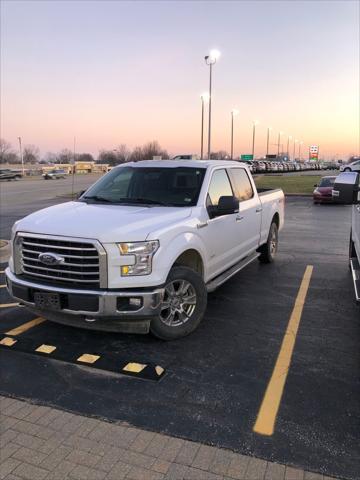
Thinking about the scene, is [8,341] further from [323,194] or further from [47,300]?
[323,194]

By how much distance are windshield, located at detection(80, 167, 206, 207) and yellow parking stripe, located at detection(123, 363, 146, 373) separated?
1940 mm

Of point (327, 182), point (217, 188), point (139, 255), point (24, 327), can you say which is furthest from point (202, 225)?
point (327, 182)

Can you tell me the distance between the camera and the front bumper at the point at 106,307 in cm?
413

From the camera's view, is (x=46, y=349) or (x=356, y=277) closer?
(x=46, y=349)

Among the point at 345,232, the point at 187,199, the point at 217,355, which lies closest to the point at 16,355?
the point at 217,355

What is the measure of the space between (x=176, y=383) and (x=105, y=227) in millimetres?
1587

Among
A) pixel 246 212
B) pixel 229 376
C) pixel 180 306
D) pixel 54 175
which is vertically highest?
pixel 54 175

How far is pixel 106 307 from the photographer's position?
412 centimetres

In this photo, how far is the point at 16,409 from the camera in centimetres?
350

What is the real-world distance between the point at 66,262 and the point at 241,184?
138 inches

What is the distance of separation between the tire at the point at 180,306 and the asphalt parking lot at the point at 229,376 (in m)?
0.15

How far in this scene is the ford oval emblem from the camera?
14.0ft

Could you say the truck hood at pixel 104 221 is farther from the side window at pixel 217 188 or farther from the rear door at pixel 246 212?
the rear door at pixel 246 212

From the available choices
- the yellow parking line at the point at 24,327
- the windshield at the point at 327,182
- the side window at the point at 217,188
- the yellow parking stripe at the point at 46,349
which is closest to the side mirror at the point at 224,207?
the side window at the point at 217,188
